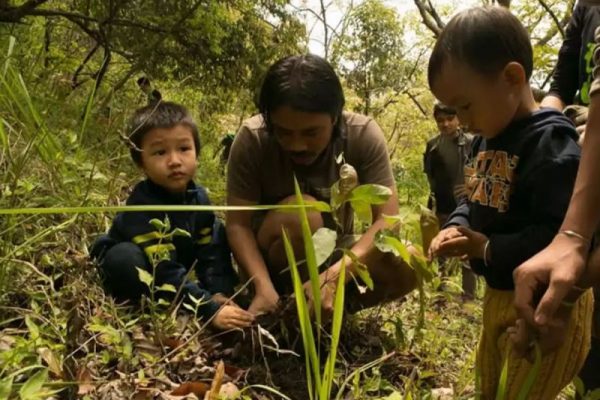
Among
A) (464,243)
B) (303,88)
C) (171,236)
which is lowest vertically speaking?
(171,236)

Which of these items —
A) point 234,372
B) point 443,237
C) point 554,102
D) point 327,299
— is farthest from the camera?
point 554,102

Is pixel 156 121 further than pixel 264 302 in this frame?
Yes

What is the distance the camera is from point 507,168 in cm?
136

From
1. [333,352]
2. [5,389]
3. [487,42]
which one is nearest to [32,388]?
[5,389]

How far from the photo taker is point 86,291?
187 cm

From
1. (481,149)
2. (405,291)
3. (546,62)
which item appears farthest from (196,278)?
(546,62)

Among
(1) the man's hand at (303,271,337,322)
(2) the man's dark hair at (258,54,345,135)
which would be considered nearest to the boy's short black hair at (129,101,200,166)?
(2) the man's dark hair at (258,54,345,135)

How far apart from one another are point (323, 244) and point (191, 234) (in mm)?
1025

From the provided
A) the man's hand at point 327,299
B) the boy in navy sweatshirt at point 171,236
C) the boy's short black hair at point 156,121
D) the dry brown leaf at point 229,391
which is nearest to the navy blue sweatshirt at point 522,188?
the man's hand at point 327,299

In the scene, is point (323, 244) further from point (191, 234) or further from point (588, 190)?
point (191, 234)

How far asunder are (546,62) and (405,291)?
5698 mm

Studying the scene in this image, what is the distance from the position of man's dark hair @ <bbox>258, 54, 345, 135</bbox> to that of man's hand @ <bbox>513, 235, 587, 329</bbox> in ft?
3.59

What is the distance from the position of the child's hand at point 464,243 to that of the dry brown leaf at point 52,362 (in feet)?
3.10

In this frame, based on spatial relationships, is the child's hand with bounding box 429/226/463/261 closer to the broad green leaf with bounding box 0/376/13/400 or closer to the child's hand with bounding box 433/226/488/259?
the child's hand with bounding box 433/226/488/259
